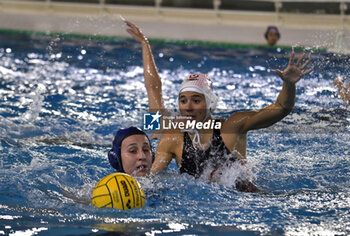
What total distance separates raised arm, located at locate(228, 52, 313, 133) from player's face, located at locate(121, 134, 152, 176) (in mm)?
661

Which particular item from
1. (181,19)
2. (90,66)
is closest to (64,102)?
(90,66)

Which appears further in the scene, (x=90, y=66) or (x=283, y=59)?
(x=90, y=66)

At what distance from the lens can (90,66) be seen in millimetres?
9367

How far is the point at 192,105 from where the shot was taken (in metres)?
4.01

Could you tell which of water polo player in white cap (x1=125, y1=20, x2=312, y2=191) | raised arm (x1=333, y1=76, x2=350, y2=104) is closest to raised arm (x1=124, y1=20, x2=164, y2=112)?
water polo player in white cap (x1=125, y1=20, x2=312, y2=191)

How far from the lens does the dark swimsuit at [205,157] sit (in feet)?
13.4

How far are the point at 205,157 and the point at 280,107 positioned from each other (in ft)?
2.41

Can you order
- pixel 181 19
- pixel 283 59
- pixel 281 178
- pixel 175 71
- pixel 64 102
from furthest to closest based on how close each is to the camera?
1. pixel 181 19
2. pixel 175 71
3. pixel 64 102
4. pixel 283 59
5. pixel 281 178

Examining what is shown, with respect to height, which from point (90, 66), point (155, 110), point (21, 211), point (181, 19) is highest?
point (181, 19)

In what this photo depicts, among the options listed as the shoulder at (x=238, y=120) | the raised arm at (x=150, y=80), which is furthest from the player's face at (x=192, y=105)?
the raised arm at (x=150, y=80)

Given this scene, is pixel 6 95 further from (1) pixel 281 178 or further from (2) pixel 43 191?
(1) pixel 281 178

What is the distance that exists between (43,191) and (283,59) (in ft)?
9.13

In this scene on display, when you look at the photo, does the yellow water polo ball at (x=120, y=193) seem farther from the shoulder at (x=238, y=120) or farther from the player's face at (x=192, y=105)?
the shoulder at (x=238, y=120)

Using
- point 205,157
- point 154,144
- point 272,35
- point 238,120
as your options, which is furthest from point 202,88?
point 272,35
